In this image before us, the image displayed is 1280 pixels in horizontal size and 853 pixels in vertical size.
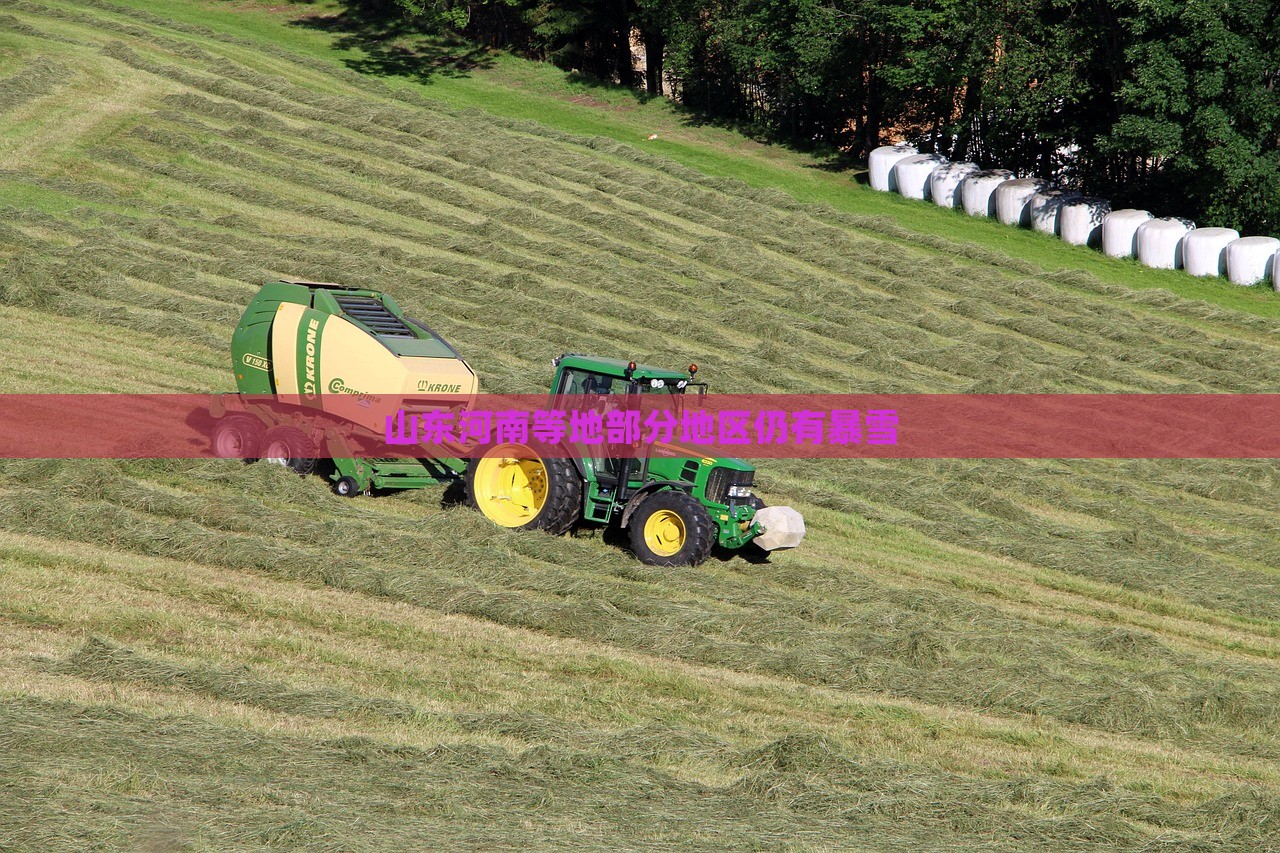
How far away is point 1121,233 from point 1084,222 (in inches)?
42.5

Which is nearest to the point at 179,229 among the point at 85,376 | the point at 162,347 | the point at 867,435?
the point at 162,347

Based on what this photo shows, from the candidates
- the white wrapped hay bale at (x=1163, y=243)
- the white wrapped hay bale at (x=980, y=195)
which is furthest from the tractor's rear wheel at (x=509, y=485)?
the white wrapped hay bale at (x=980, y=195)

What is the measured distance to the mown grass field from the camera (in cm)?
879

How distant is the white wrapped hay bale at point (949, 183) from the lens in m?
35.5

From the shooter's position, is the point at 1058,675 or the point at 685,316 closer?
the point at 1058,675

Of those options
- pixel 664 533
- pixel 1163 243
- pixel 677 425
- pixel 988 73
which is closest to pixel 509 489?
pixel 664 533

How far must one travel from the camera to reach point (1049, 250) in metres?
32.5

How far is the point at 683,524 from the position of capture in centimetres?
1389

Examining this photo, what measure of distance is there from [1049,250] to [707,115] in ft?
46.2

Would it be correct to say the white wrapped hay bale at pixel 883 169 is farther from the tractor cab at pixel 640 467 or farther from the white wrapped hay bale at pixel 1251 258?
the tractor cab at pixel 640 467

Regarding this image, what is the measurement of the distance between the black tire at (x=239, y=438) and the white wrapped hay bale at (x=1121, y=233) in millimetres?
24720

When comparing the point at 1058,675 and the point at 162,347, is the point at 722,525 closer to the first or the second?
the point at 1058,675

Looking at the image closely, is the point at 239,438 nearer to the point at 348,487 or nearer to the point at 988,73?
the point at 348,487

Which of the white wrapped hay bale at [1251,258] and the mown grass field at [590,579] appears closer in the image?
the mown grass field at [590,579]
